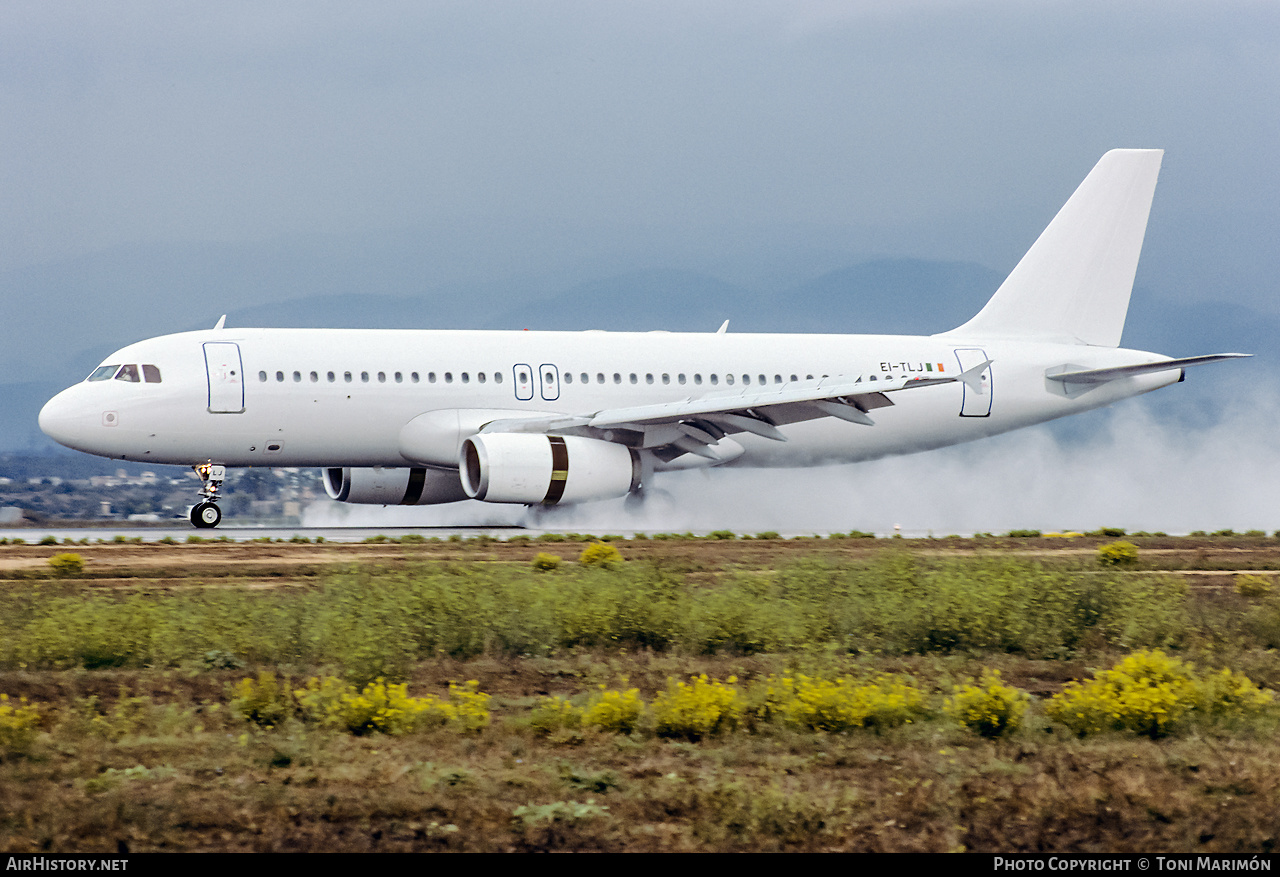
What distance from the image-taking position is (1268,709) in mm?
12203

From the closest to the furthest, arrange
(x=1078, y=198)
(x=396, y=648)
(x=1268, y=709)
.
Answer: (x=1268, y=709), (x=396, y=648), (x=1078, y=198)

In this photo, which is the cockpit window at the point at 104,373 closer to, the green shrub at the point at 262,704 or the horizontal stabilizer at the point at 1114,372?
the green shrub at the point at 262,704

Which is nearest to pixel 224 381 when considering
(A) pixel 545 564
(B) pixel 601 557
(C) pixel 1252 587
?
(B) pixel 601 557

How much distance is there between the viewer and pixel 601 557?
22625 millimetres

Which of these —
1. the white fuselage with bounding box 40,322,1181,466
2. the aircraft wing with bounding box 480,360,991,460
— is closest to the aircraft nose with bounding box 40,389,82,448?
the white fuselage with bounding box 40,322,1181,466

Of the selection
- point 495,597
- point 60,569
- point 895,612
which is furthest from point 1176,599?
→ point 60,569

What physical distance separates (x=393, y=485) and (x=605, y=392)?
5357 millimetres

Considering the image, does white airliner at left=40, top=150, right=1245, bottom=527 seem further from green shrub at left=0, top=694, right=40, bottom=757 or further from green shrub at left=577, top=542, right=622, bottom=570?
green shrub at left=0, top=694, right=40, bottom=757

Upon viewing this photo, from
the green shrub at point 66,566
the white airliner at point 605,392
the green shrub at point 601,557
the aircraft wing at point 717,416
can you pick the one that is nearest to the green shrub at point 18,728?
the green shrub at point 66,566

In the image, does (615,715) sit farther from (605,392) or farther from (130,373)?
(605,392)

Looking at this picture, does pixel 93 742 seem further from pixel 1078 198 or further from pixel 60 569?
pixel 1078 198

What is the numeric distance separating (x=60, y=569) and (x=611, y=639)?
32.2 ft

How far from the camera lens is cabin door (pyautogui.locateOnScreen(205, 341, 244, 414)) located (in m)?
28.7

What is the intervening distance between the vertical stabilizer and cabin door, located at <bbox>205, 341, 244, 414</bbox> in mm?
17715
